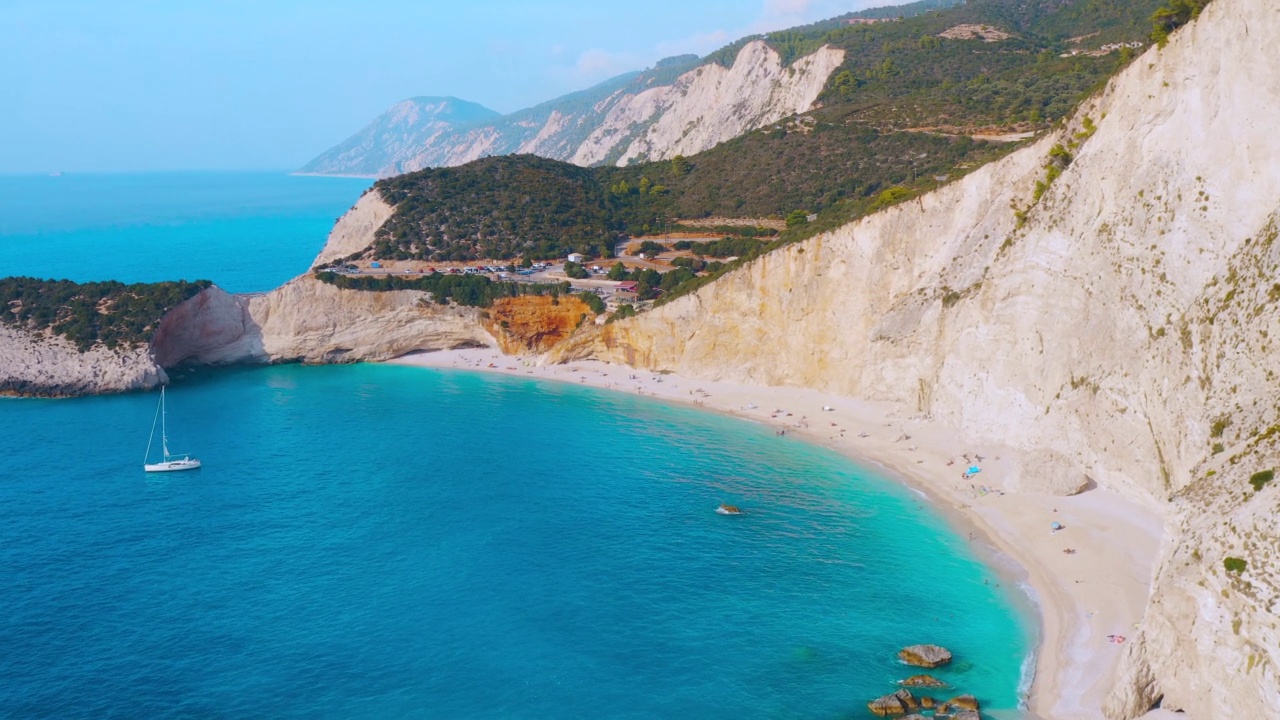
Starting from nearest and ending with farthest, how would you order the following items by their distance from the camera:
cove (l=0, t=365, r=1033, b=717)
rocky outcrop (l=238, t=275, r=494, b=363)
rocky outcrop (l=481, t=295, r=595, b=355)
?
cove (l=0, t=365, r=1033, b=717) → rocky outcrop (l=481, t=295, r=595, b=355) → rocky outcrop (l=238, t=275, r=494, b=363)

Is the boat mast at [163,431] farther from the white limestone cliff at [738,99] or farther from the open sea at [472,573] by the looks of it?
the white limestone cliff at [738,99]

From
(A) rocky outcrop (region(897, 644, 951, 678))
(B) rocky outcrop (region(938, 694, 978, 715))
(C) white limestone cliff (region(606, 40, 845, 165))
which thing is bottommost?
(B) rocky outcrop (region(938, 694, 978, 715))

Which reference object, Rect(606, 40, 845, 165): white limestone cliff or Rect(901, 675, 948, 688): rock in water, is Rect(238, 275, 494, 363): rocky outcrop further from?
Rect(606, 40, 845, 165): white limestone cliff

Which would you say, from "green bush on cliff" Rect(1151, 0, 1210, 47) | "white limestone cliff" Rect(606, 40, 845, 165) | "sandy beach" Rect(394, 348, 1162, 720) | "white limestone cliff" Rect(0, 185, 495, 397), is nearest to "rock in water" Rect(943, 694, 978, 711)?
"sandy beach" Rect(394, 348, 1162, 720)

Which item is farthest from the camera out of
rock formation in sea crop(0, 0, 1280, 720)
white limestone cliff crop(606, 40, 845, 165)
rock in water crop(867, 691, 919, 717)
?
white limestone cliff crop(606, 40, 845, 165)

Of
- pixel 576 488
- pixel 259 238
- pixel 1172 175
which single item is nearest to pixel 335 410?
pixel 576 488

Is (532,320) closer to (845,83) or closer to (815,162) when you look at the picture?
(815,162)
